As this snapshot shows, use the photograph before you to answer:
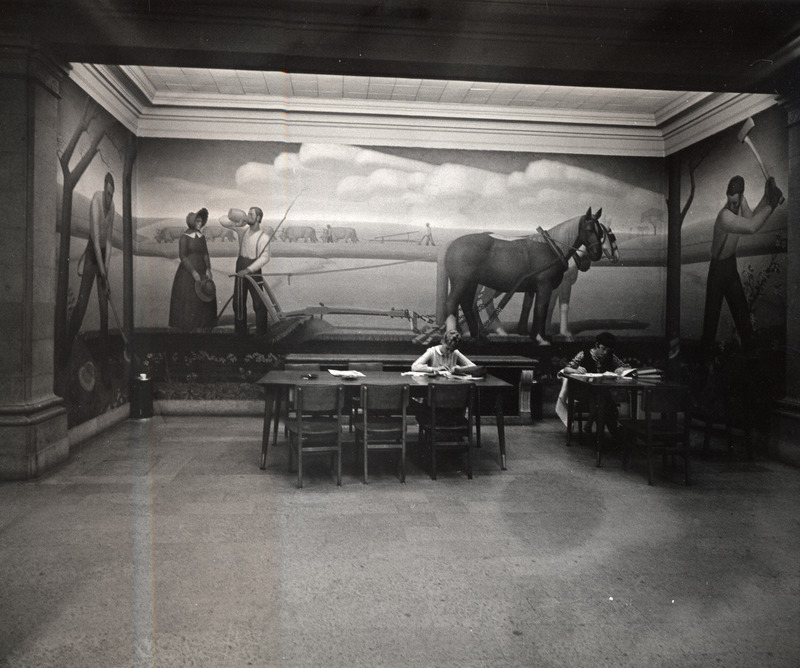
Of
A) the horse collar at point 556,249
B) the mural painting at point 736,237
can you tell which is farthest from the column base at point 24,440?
the mural painting at point 736,237

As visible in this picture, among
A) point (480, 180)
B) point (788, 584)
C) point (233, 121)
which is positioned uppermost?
point (233, 121)

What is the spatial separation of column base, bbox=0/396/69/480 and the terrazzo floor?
180 millimetres

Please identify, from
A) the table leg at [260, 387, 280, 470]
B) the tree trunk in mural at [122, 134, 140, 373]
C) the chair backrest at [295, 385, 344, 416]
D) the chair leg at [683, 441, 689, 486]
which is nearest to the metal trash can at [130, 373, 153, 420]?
the tree trunk in mural at [122, 134, 140, 373]

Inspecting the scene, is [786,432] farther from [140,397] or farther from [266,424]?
[140,397]

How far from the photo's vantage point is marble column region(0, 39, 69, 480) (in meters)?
5.02

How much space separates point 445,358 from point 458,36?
3094 millimetres

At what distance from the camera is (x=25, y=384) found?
513 centimetres

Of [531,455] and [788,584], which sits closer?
[788,584]

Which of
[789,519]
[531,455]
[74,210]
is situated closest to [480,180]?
[531,455]

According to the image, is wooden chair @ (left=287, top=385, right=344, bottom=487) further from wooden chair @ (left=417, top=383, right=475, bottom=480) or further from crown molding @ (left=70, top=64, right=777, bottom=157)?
crown molding @ (left=70, top=64, right=777, bottom=157)

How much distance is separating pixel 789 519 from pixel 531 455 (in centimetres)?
240

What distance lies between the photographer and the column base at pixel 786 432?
5.80m

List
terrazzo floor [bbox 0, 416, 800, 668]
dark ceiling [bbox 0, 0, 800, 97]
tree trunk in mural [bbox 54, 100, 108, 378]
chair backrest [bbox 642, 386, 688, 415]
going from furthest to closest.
Answer: 1. tree trunk in mural [bbox 54, 100, 108, 378]
2. chair backrest [bbox 642, 386, 688, 415]
3. dark ceiling [bbox 0, 0, 800, 97]
4. terrazzo floor [bbox 0, 416, 800, 668]

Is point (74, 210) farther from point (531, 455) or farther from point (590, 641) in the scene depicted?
point (590, 641)
